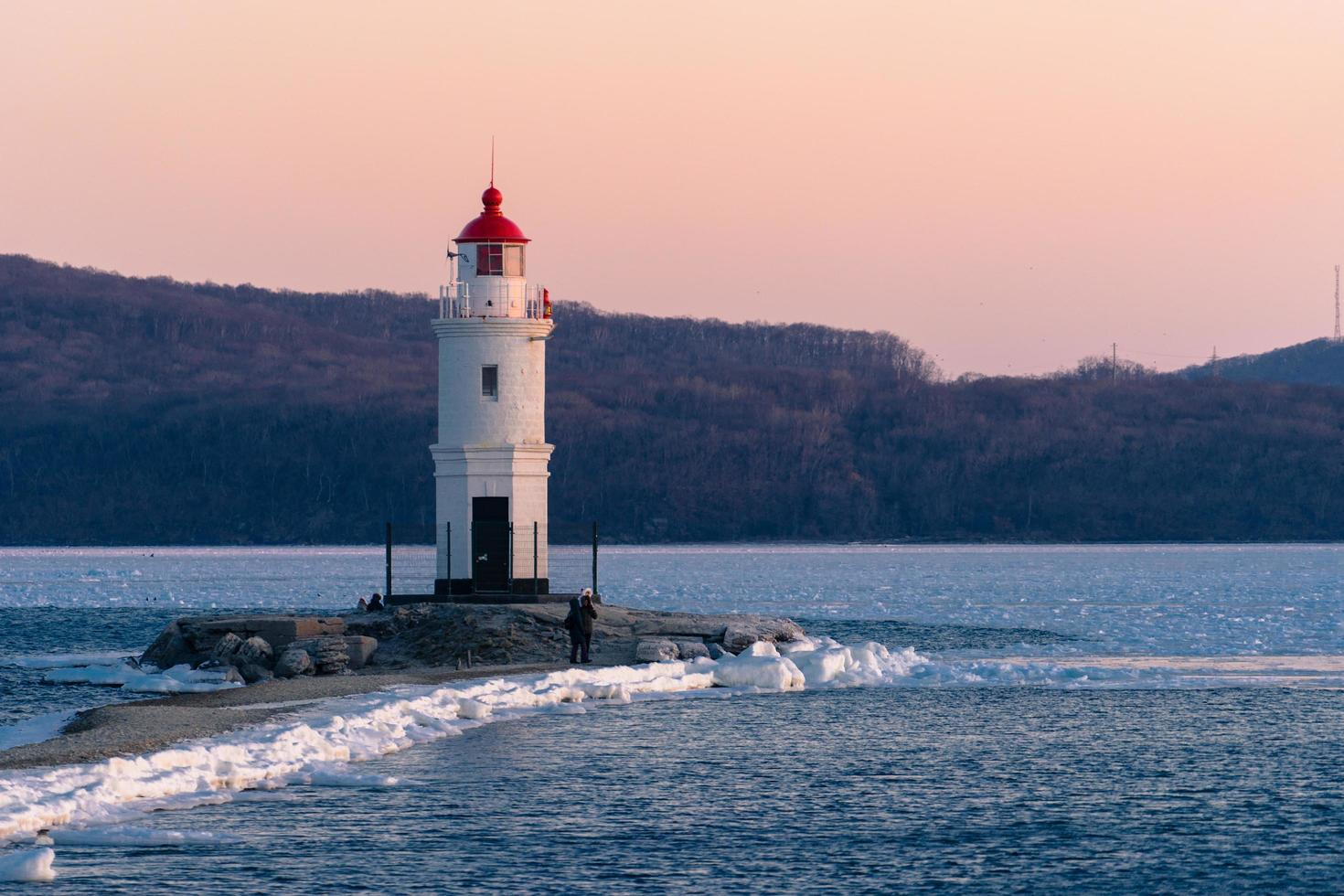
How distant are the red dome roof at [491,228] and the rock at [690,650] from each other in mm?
9991

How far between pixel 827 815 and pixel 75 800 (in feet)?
22.1

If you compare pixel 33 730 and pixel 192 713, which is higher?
pixel 192 713

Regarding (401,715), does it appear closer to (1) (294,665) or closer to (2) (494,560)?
(1) (294,665)

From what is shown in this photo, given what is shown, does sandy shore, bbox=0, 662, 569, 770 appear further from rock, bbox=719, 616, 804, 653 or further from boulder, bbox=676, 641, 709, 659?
rock, bbox=719, 616, 804, 653

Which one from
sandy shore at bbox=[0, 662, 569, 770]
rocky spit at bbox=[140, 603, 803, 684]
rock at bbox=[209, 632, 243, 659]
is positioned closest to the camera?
sandy shore at bbox=[0, 662, 569, 770]

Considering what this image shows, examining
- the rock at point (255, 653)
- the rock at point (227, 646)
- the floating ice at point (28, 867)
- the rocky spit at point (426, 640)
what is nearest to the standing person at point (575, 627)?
the rocky spit at point (426, 640)

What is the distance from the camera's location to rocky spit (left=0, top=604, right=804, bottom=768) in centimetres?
2767

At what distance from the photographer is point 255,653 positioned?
30219 millimetres

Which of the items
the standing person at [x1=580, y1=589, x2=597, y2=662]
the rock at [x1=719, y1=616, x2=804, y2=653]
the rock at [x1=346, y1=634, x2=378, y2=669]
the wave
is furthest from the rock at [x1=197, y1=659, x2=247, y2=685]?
the rock at [x1=719, y1=616, x2=804, y2=653]

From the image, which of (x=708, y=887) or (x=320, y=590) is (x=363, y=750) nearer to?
(x=708, y=887)

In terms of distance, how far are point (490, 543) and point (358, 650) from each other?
5.71m

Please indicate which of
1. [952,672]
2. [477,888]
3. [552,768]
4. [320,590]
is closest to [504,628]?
[952,672]

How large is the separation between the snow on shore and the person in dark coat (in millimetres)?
A: 1616

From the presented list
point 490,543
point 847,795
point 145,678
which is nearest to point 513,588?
point 490,543
